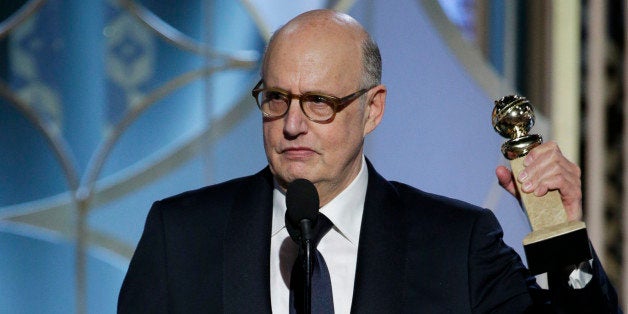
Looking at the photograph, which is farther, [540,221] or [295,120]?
[295,120]

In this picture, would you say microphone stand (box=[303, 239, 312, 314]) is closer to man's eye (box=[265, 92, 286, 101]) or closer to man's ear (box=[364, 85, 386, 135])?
man's eye (box=[265, 92, 286, 101])

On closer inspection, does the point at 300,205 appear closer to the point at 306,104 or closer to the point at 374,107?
the point at 306,104

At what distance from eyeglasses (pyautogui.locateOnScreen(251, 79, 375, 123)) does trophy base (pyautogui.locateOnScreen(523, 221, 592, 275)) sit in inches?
17.6

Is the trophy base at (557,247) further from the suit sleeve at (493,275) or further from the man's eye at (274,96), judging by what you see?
the man's eye at (274,96)

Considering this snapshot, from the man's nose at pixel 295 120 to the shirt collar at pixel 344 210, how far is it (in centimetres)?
20

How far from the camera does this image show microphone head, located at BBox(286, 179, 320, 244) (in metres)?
1.53

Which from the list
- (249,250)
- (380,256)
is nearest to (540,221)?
(380,256)

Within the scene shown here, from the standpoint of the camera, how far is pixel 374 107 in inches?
82.0

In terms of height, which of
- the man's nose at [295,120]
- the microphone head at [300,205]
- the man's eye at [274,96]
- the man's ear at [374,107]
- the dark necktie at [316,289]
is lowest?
the dark necktie at [316,289]

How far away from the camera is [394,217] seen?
201 centimetres

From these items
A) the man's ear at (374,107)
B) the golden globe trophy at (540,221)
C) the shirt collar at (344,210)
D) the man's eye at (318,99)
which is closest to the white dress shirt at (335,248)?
the shirt collar at (344,210)

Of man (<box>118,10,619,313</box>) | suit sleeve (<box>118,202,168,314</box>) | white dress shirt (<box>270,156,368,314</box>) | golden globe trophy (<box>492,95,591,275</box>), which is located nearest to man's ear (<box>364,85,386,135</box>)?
man (<box>118,10,619,313</box>)

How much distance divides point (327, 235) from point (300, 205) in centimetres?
46

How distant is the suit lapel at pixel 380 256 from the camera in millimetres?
1868
